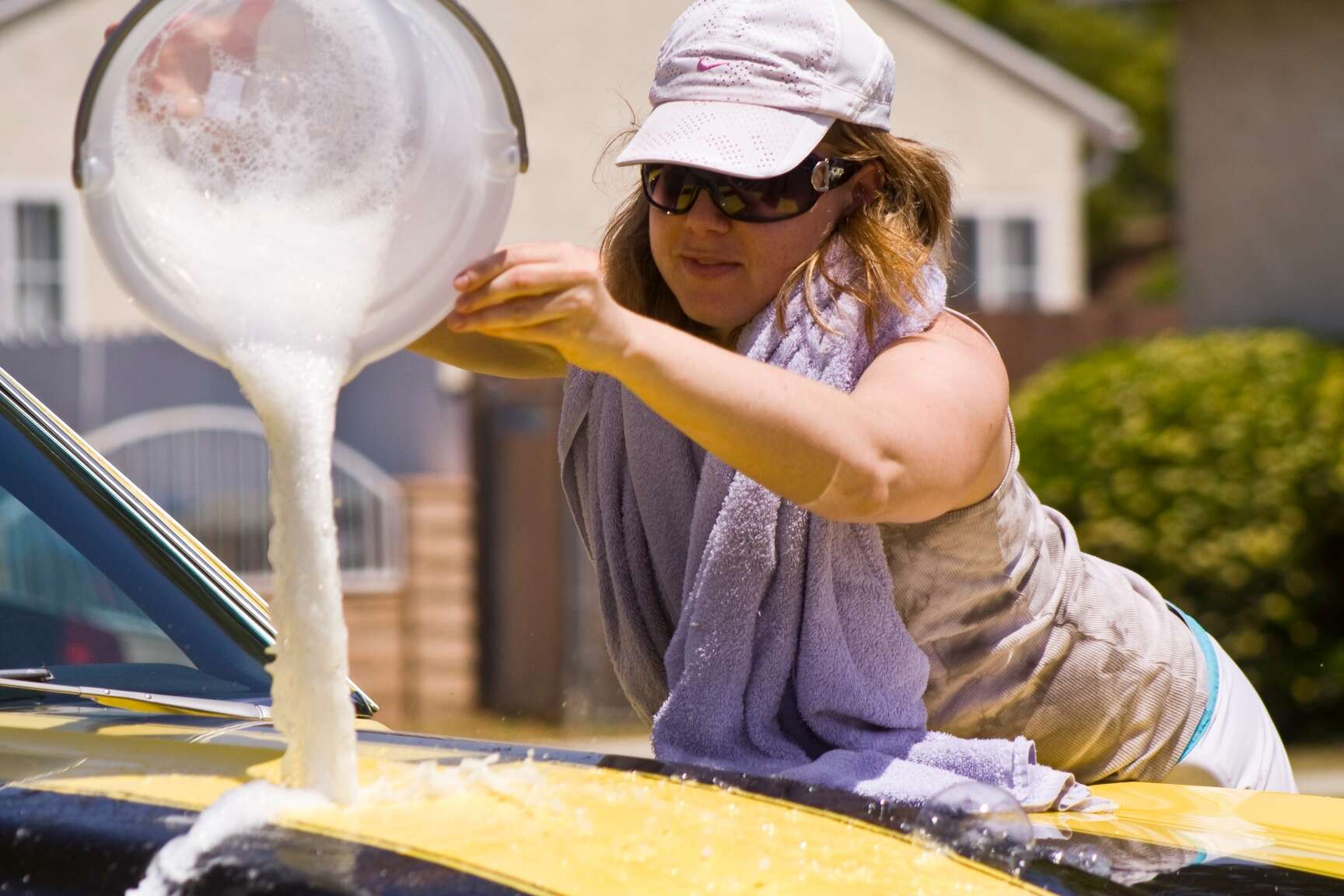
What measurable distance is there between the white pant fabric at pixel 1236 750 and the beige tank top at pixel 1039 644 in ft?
0.10

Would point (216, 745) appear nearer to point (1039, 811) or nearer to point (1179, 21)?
point (1039, 811)

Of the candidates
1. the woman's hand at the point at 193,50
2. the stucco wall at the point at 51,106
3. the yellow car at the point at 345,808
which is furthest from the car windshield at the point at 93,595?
the stucco wall at the point at 51,106

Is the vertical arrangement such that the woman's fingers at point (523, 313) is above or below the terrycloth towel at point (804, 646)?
above

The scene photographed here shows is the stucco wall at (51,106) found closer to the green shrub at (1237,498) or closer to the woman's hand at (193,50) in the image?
the green shrub at (1237,498)

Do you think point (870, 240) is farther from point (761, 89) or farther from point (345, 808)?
point (345, 808)

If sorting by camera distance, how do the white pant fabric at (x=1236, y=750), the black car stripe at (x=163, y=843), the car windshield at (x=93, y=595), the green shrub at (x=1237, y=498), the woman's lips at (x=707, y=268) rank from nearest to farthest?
1. the black car stripe at (x=163, y=843)
2. the car windshield at (x=93, y=595)
3. the woman's lips at (x=707, y=268)
4. the white pant fabric at (x=1236, y=750)
5. the green shrub at (x=1237, y=498)

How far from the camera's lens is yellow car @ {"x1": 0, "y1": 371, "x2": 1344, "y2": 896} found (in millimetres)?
1417

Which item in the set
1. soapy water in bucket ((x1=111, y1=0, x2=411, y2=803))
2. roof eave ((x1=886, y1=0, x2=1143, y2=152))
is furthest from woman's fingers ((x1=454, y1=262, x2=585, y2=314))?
roof eave ((x1=886, y1=0, x2=1143, y2=152))

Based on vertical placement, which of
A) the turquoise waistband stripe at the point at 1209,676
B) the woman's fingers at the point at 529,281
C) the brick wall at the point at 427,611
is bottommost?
the brick wall at the point at 427,611

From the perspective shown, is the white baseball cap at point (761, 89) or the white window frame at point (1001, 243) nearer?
the white baseball cap at point (761, 89)

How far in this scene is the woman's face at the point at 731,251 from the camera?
2178 mm

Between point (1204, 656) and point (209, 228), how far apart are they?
154 centimetres

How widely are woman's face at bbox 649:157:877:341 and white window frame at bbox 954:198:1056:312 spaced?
449 inches

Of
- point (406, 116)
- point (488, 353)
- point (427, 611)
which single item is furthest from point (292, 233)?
point (427, 611)
